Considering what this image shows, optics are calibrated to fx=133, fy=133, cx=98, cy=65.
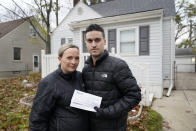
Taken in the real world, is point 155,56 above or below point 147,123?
above

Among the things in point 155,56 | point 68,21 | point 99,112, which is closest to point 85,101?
point 99,112

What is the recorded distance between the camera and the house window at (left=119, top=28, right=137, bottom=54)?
24.0ft

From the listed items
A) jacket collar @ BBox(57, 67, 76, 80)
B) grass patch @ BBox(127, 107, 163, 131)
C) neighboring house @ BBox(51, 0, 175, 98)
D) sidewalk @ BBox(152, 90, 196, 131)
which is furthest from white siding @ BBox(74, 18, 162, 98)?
jacket collar @ BBox(57, 67, 76, 80)

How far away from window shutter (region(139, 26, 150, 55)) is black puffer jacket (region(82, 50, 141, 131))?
19.2 feet

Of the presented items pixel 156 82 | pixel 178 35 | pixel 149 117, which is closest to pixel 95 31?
pixel 149 117

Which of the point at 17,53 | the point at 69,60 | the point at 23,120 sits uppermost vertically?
the point at 17,53

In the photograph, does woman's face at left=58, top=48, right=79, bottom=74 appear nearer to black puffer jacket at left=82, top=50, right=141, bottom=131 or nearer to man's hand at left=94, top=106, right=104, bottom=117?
black puffer jacket at left=82, top=50, right=141, bottom=131

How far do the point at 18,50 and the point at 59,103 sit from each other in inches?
699

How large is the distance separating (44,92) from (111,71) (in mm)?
802

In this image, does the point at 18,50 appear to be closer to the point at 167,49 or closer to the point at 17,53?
the point at 17,53

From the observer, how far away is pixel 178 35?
21.5 meters

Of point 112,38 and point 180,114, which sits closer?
point 180,114

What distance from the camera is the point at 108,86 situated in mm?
1564

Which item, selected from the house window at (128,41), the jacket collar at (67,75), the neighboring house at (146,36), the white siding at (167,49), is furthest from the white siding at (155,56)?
the jacket collar at (67,75)
